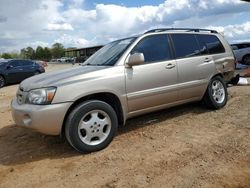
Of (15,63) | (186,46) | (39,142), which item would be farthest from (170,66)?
(15,63)

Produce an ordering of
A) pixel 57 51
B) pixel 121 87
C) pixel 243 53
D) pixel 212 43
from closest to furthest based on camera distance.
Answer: pixel 121 87
pixel 212 43
pixel 243 53
pixel 57 51

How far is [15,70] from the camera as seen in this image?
58.5 feet

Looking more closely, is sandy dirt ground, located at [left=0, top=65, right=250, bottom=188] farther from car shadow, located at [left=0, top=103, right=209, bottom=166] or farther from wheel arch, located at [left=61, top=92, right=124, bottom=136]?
wheel arch, located at [left=61, top=92, right=124, bottom=136]

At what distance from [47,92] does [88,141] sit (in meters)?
0.93

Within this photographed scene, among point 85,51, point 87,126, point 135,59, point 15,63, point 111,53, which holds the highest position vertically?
point 85,51

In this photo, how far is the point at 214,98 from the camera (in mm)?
6793

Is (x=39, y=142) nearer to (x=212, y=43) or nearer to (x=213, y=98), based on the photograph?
(x=213, y=98)

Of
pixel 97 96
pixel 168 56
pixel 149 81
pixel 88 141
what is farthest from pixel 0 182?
pixel 168 56

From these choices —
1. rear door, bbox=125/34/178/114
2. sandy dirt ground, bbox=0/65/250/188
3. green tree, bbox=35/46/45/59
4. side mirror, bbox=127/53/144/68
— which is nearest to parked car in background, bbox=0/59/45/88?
sandy dirt ground, bbox=0/65/250/188

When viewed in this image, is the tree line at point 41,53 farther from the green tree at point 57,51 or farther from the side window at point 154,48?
the side window at point 154,48

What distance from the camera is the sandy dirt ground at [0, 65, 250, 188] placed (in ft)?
12.7

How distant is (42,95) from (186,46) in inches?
121

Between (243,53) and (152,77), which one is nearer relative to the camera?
(152,77)

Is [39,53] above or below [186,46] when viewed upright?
above
